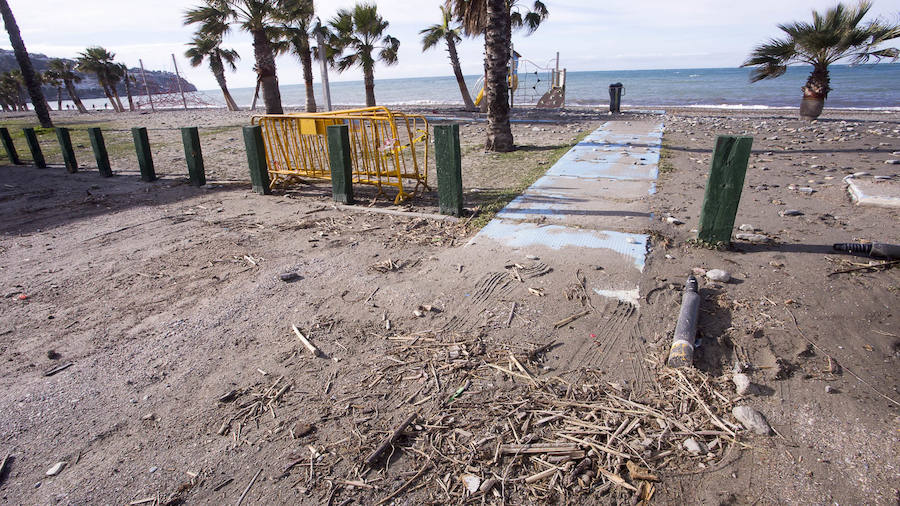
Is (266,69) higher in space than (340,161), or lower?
higher

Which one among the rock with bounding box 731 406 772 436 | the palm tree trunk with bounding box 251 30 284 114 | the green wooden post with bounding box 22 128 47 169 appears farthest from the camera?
the palm tree trunk with bounding box 251 30 284 114

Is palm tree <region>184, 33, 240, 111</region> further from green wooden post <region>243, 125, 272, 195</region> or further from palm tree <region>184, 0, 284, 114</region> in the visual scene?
green wooden post <region>243, 125, 272, 195</region>

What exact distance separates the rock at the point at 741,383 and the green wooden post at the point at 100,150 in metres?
11.1

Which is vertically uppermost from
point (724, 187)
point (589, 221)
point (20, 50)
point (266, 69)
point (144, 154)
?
point (20, 50)

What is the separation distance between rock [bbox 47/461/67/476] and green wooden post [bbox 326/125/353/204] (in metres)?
4.75

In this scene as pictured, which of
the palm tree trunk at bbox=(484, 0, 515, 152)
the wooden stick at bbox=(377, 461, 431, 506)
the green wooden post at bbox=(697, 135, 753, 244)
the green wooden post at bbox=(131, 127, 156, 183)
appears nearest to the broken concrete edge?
the green wooden post at bbox=(697, 135, 753, 244)

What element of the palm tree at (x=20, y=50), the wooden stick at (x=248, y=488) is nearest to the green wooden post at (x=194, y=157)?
the wooden stick at (x=248, y=488)

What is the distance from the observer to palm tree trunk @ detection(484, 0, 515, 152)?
9703mm

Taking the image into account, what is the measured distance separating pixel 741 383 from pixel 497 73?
879 centimetres

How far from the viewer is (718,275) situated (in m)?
3.82

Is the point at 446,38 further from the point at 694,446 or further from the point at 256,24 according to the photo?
the point at 694,446

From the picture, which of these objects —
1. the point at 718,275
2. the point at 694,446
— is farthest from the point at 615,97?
the point at 694,446

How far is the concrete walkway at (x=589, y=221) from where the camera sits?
165 inches

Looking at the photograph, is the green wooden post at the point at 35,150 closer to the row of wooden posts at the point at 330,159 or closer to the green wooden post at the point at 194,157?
the row of wooden posts at the point at 330,159
